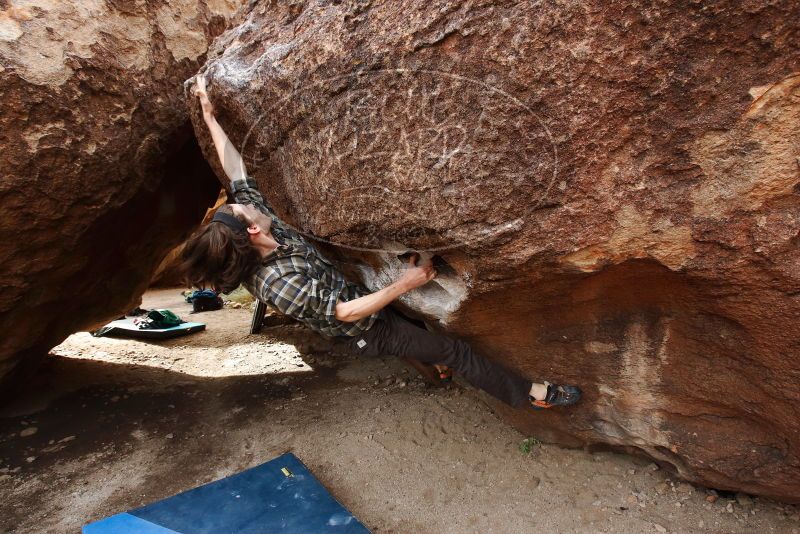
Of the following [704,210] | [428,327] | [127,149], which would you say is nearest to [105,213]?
[127,149]

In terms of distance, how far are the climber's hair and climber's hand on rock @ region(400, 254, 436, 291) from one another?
74 centimetres

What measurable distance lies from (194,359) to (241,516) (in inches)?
116

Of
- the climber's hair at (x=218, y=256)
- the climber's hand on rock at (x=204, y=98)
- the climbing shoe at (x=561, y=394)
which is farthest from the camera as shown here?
the climber's hand on rock at (x=204, y=98)

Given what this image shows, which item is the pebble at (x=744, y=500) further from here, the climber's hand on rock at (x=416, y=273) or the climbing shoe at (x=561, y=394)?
the climber's hand on rock at (x=416, y=273)

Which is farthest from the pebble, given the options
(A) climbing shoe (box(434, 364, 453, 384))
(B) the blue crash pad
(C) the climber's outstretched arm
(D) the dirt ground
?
(C) the climber's outstretched arm

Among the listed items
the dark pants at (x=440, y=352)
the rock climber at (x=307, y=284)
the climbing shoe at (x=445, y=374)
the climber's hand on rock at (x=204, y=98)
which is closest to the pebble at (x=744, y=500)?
the rock climber at (x=307, y=284)

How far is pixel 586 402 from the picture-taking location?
270cm

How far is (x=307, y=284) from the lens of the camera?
2400 mm

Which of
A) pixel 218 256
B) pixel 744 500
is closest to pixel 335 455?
pixel 218 256

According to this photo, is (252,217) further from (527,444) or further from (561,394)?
(527,444)

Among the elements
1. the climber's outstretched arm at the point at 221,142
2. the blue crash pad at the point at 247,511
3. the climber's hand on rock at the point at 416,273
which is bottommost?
the blue crash pad at the point at 247,511

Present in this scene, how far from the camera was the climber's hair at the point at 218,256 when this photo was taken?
7.48 ft

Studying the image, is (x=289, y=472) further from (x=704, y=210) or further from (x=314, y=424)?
(x=704, y=210)

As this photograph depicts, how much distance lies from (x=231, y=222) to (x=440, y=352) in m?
1.23
